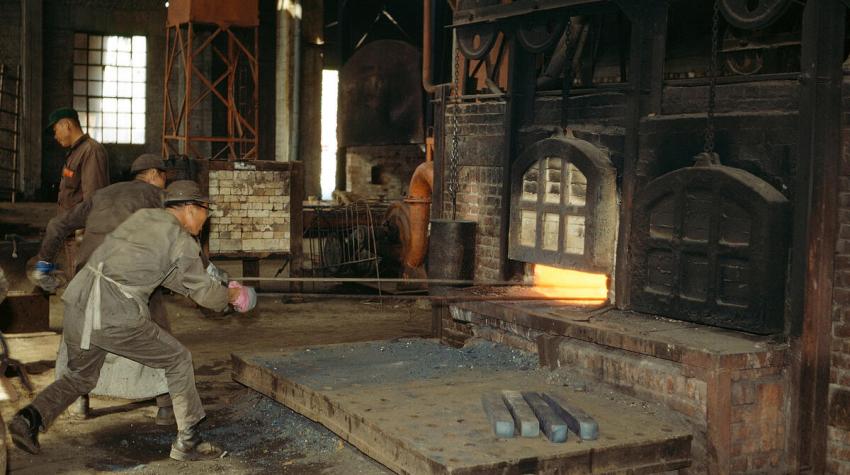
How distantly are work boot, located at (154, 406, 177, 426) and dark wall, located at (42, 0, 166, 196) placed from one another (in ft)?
46.6

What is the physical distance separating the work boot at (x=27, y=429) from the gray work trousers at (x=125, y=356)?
5 centimetres

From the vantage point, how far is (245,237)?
37.7 feet

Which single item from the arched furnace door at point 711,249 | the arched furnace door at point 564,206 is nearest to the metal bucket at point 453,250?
the arched furnace door at point 564,206

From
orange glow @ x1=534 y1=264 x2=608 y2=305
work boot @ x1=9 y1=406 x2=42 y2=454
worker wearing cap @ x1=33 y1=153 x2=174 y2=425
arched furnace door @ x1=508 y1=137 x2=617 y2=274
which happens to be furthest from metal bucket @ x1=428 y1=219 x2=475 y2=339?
work boot @ x1=9 y1=406 x2=42 y2=454

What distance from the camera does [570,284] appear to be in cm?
748

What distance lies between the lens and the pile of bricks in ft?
37.3

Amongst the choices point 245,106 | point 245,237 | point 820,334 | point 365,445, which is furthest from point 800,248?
point 245,106

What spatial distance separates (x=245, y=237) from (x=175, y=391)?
622cm

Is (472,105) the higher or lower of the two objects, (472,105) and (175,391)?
the higher

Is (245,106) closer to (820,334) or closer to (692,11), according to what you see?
(692,11)

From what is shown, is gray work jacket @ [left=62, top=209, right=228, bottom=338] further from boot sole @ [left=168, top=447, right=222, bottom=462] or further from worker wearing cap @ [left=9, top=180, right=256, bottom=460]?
boot sole @ [left=168, top=447, right=222, bottom=462]

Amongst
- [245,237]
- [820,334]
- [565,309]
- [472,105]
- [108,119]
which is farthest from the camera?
[108,119]

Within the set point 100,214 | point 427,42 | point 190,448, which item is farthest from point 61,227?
point 427,42

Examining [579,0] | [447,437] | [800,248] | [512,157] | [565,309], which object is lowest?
[447,437]
